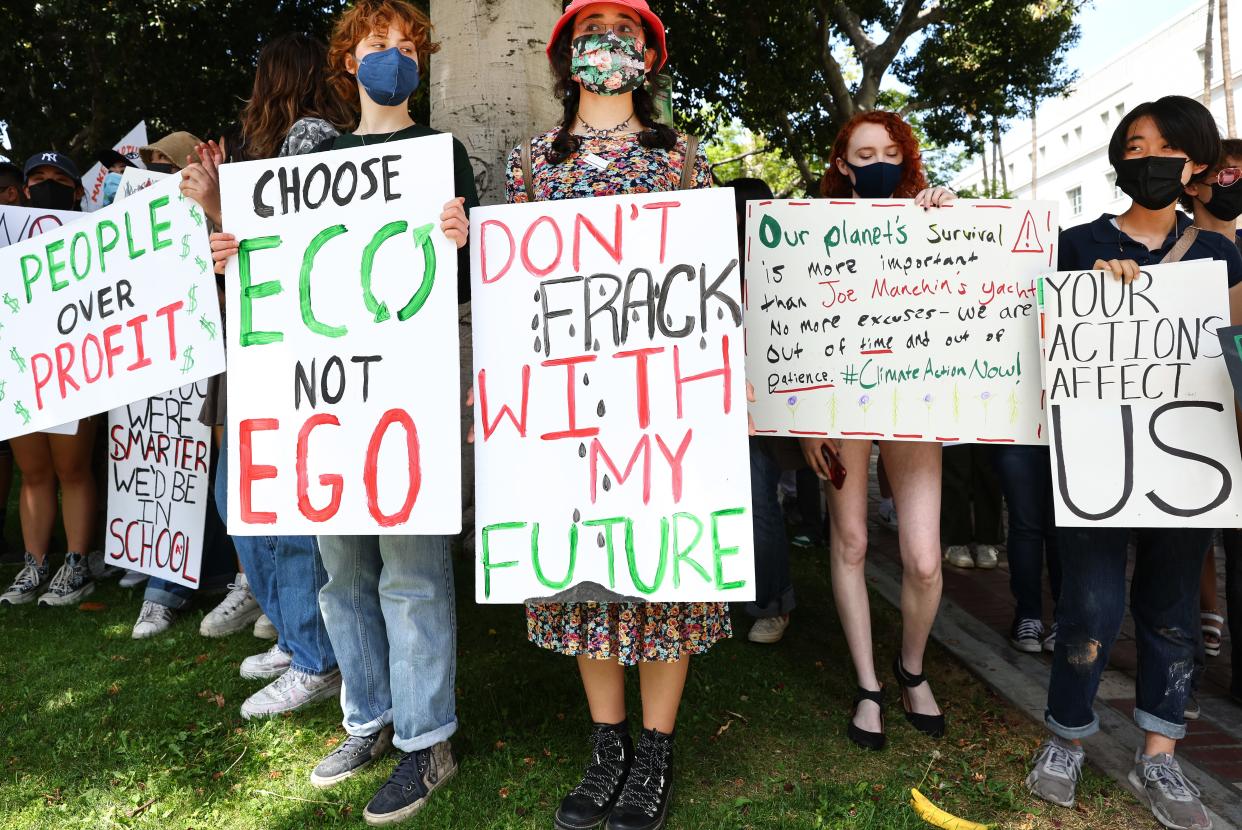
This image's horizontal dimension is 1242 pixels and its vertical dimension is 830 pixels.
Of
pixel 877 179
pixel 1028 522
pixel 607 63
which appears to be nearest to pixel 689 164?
pixel 607 63

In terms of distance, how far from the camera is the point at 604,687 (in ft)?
8.39

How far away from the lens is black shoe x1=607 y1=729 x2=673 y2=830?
242 centimetres

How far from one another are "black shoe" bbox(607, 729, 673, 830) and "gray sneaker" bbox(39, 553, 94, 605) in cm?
332

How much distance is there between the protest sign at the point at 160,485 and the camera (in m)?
4.00

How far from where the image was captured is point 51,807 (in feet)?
8.61

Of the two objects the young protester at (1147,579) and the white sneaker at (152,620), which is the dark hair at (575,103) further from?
the white sneaker at (152,620)

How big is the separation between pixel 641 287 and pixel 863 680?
1620mm

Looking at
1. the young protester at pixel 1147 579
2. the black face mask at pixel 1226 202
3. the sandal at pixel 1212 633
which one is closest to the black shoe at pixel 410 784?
the young protester at pixel 1147 579

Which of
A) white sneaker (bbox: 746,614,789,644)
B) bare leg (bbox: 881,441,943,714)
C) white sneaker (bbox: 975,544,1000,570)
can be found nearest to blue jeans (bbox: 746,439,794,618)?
white sneaker (bbox: 746,614,789,644)

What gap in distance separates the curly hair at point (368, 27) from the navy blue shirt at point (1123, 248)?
1990mm

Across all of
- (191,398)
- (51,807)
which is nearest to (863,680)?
(51,807)

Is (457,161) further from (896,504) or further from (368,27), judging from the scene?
(896,504)

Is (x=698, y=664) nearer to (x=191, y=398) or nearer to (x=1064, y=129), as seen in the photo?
(x=191, y=398)

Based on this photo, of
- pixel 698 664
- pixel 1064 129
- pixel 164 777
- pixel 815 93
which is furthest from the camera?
pixel 1064 129
